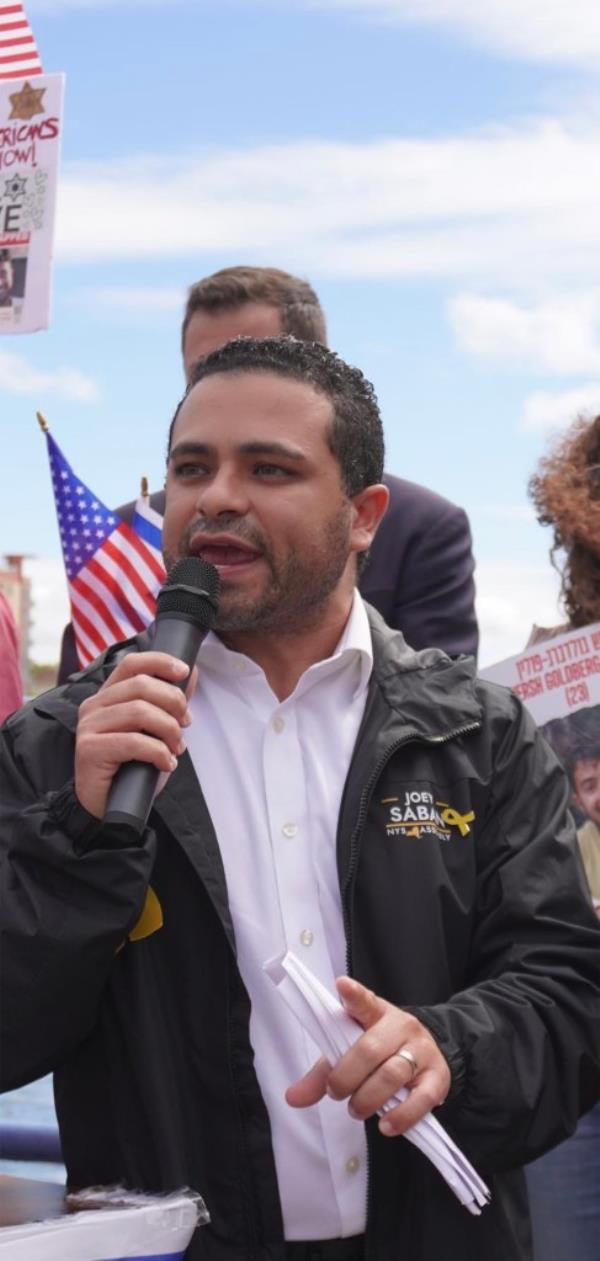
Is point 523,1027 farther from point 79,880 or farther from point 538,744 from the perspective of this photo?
point 79,880

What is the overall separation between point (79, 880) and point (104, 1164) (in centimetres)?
43

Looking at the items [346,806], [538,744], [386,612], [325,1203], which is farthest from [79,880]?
[386,612]

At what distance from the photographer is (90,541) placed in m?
4.59

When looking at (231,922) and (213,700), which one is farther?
(213,700)

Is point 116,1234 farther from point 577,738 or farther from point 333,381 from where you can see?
point 577,738

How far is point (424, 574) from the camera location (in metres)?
4.09

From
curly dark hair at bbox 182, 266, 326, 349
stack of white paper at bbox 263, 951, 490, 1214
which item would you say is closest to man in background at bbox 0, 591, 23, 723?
curly dark hair at bbox 182, 266, 326, 349

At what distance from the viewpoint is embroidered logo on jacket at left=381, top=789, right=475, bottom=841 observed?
2.26 metres

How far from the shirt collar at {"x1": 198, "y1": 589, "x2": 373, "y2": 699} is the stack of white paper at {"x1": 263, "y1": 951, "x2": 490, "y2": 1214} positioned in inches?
23.8

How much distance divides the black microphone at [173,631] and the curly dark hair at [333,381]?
0.34 metres

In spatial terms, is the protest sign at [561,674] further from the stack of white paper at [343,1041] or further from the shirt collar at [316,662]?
the stack of white paper at [343,1041]

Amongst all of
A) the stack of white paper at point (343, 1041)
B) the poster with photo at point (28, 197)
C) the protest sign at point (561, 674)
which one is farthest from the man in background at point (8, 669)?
the stack of white paper at point (343, 1041)

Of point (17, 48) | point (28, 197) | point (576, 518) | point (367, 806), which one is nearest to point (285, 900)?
point (367, 806)

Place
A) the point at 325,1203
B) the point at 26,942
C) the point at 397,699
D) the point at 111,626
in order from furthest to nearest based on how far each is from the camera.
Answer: the point at 111,626 → the point at 397,699 → the point at 325,1203 → the point at 26,942
